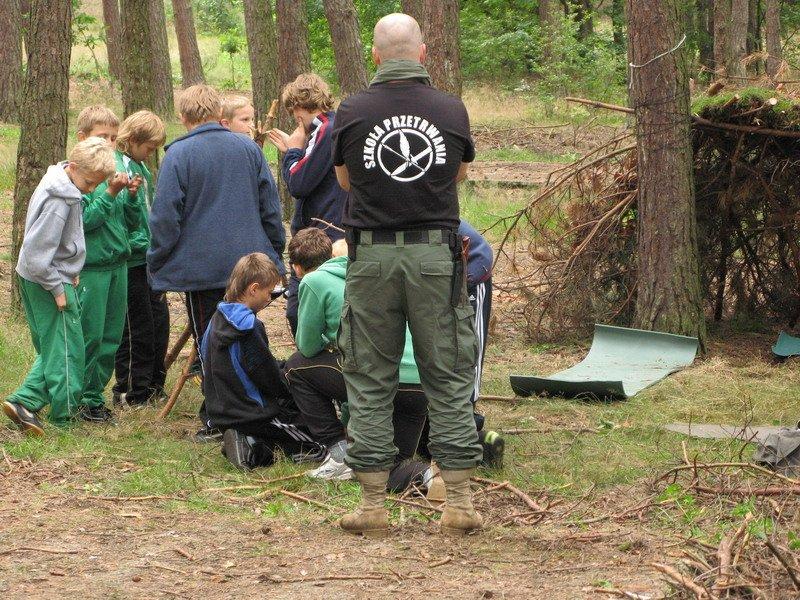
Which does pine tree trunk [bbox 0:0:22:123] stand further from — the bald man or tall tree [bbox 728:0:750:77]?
the bald man

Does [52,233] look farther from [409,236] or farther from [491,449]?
[491,449]

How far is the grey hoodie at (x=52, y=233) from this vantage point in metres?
5.73

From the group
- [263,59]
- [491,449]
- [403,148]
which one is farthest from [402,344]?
[263,59]

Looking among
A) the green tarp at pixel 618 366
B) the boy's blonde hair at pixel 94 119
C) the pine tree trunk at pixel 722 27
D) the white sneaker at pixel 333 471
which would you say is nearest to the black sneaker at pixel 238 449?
the white sneaker at pixel 333 471

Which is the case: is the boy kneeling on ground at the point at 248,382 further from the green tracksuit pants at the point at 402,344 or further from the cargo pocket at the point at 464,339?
the cargo pocket at the point at 464,339

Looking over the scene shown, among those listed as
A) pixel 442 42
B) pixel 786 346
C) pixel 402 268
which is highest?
pixel 442 42

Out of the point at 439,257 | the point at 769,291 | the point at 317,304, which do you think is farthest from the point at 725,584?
the point at 769,291

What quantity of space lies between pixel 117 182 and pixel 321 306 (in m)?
1.65

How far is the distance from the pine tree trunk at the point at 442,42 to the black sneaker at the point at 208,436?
8.05 meters

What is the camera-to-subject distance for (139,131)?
20.5 ft

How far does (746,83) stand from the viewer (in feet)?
30.2

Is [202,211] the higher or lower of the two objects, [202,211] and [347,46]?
the lower

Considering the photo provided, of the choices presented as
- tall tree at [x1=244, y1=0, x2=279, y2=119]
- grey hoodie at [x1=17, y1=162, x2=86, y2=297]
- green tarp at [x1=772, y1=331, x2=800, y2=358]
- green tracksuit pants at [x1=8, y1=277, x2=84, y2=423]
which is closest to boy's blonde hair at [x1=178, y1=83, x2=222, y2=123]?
grey hoodie at [x1=17, y1=162, x2=86, y2=297]

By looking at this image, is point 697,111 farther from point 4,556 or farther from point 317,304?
point 4,556
